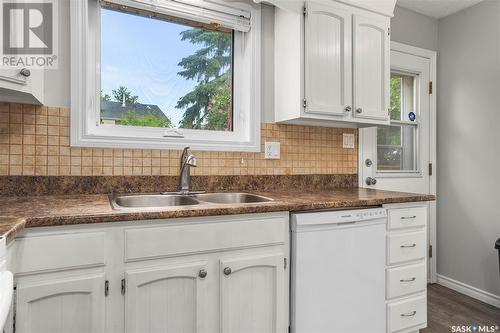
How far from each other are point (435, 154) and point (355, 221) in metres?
1.76

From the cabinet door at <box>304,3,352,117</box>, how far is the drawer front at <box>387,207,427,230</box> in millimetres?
680

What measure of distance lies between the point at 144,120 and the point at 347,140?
1504 mm

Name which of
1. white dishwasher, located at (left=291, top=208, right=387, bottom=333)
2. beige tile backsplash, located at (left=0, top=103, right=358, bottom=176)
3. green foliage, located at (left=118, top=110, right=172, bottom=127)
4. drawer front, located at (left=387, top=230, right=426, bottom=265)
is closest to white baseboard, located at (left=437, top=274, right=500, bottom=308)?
drawer front, located at (left=387, top=230, right=426, bottom=265)

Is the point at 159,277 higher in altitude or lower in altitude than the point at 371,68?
lower

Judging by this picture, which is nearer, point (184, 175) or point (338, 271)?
point (338, 271)

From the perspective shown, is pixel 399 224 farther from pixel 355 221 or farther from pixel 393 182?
pixel 393 182

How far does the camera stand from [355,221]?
1.61m

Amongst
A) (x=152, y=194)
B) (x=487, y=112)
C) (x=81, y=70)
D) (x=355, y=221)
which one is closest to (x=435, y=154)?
(x=487, y=112)

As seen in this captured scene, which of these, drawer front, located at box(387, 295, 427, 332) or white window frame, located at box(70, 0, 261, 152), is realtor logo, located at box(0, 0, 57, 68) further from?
drawer front, located at box(387, 295, 427, 332)

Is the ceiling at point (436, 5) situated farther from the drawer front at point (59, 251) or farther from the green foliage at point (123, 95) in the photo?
the drawer front at point (59, 251)

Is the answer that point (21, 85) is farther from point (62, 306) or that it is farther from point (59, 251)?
point (62, 306)

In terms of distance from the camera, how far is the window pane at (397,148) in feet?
8.78

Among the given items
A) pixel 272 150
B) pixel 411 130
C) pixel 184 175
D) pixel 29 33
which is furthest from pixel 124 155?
pixel 411 130

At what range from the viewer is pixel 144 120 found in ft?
6.32
